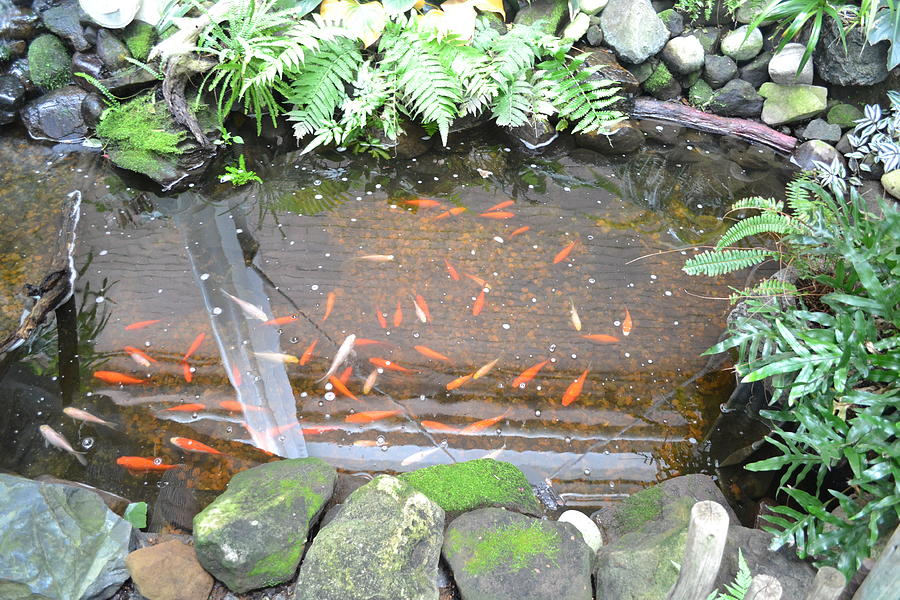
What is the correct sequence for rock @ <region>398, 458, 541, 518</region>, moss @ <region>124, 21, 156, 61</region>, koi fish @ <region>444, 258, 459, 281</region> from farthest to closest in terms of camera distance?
moss @ <region>124, 21, 156, 61</region>
koi fish @ <region>444, 258, 459, 281</region>
rock @ <region>398, 458, 541, 518</region>

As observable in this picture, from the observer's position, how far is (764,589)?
5.62 ft

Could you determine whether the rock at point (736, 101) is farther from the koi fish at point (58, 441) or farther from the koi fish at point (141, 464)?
the koi fish at point (58, 441)

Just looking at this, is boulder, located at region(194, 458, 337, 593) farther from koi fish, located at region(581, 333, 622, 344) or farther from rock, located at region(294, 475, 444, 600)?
koi fish, located at region(581, 333, 622, 344)

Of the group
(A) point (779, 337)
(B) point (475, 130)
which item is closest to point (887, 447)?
(A) point (779, 337)

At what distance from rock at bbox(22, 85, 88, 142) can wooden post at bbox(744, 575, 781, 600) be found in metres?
5.48

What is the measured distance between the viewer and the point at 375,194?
4.76 metres

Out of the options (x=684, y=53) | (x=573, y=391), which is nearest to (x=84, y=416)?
(x=573, y=391)

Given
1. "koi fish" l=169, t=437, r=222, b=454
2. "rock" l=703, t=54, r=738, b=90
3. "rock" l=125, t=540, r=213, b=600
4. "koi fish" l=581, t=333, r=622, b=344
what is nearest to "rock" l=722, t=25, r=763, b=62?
"rock" l=703, t=54, r=738, b=90

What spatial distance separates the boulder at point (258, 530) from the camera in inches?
93.4

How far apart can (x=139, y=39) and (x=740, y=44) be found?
4815 millimetres

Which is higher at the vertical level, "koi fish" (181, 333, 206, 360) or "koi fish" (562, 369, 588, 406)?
"koi fish" (181, 333, 206, 360)

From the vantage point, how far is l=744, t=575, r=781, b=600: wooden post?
5.56 feet

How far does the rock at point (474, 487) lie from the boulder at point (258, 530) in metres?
0.44

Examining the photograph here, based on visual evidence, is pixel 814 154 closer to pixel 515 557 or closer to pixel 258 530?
pixel 515 557
